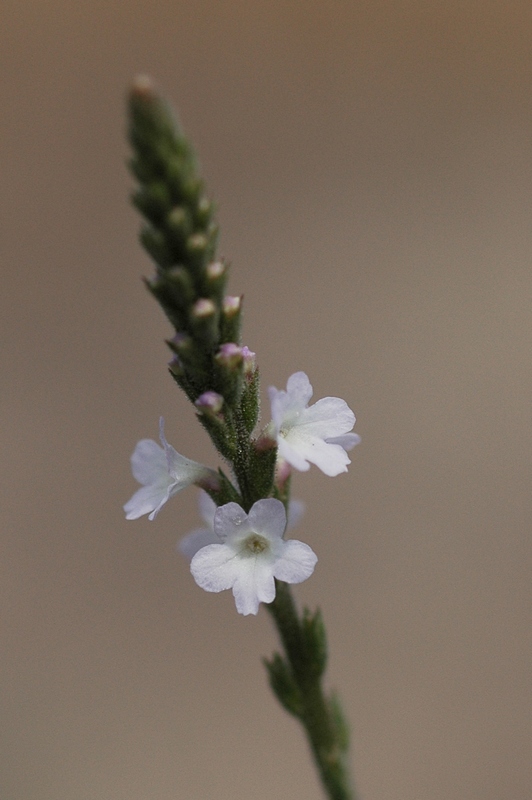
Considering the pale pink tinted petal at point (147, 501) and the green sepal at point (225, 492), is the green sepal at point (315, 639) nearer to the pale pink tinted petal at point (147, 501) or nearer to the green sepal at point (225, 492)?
the green sepal at point (225, 492)

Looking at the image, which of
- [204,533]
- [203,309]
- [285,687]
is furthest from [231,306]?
[285,687]

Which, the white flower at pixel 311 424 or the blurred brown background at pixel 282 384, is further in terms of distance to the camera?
the blurred brown background at pixel 282 384

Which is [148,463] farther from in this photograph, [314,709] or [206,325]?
[314,709]

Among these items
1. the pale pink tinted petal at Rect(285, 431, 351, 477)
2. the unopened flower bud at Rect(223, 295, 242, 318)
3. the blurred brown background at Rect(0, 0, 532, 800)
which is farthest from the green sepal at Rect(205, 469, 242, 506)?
the blurred brown background at Rect(0, 0, 532, 800)

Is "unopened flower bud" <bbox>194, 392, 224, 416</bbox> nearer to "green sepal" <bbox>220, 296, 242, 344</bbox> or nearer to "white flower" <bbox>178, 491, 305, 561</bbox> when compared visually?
"green sepal" <bbox>220, 296, 242, 344</bbox>


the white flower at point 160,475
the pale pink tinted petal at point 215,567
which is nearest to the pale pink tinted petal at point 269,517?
the pale pink tinted petal at point 215,567

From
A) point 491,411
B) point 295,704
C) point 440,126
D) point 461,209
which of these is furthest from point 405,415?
point 295,704
